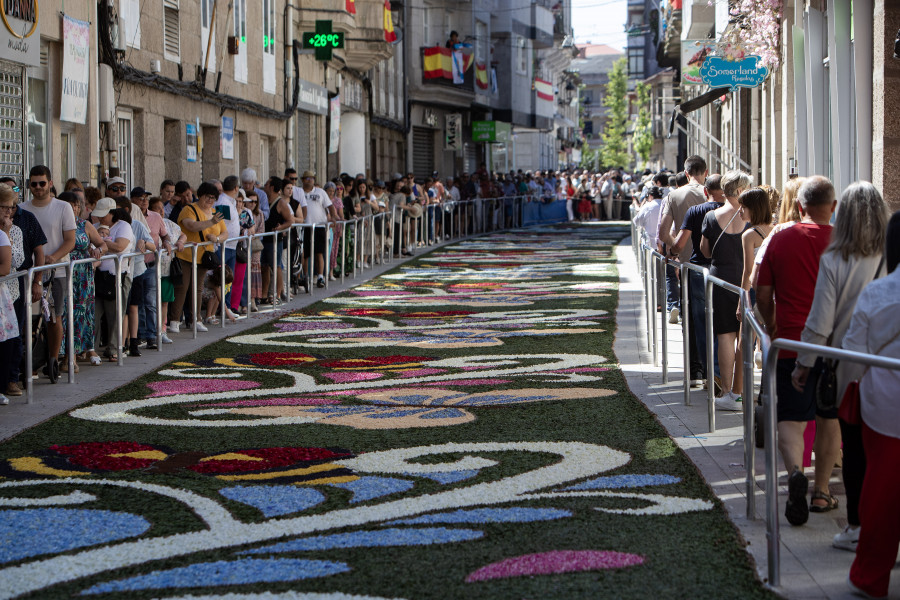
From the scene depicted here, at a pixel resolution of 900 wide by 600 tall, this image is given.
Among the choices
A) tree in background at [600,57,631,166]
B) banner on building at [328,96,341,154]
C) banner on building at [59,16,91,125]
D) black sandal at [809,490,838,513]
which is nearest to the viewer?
black sandal at [809,490,838,513]

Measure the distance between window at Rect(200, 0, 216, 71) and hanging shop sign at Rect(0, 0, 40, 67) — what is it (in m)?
7.92

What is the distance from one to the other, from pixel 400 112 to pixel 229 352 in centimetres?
3275

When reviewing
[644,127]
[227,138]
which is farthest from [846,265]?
[644,127]

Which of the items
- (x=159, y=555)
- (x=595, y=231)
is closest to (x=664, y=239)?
(x=159, y=555)

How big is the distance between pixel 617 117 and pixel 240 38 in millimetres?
94319

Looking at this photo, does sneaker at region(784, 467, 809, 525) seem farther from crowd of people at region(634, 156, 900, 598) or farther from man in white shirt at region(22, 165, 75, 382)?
man in white shirt at region(22, 165, 75, 382)

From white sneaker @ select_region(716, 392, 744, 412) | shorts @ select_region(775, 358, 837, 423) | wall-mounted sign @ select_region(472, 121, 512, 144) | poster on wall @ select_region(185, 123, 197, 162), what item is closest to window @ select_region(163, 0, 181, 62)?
poster on wall @ select_region(185, 123, 197, 162)

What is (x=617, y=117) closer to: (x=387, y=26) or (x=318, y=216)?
(x=387, y=26)

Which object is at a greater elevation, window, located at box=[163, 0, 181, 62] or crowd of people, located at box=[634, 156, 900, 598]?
window, located at box=[163, 0, 181, 62]

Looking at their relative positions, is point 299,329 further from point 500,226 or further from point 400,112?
point 400,112

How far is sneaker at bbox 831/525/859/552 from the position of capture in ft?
18.4

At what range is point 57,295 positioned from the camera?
447 inches

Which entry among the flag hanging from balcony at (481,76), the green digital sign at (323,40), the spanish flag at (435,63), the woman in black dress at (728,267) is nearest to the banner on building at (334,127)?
the green digital sign at (323,40)

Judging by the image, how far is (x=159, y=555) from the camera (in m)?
5.66
